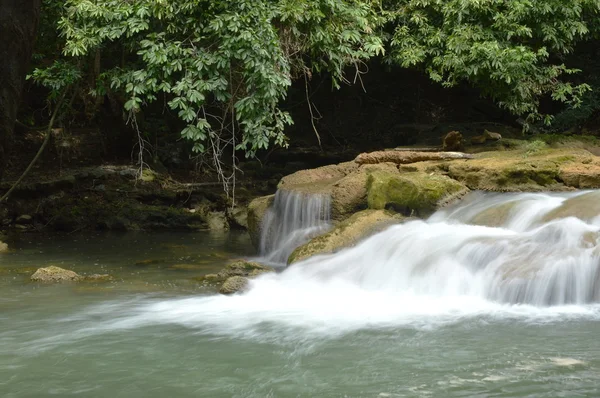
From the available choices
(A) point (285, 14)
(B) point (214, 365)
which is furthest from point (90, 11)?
(B) point (214, 365)

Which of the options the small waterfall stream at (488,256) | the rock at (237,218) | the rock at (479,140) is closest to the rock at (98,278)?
the small waterfall stream at (488,256)

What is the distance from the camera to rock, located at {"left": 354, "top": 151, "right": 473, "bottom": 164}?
12688 mm

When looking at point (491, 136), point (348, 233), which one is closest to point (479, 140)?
point (491, 136)

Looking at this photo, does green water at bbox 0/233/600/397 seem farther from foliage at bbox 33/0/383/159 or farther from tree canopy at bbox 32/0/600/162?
tree canopy at bbox 32/0/600/162

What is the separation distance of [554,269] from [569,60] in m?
9.60

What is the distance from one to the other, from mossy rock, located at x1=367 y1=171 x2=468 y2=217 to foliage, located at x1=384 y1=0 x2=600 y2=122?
11.6ft

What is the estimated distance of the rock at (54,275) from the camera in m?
9.62

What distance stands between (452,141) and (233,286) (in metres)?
6.70

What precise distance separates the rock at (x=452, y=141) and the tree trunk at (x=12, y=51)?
788 centimetres

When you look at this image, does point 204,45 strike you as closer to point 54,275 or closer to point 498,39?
point 54,275

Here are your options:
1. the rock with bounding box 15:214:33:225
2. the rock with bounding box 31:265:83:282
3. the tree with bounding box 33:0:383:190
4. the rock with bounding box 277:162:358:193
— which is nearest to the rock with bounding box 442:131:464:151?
the rock with bounding box 277:162:358:193

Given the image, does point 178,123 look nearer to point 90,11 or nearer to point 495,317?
point 90,11

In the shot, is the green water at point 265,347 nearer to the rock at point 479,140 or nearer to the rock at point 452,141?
the rock at point 452,141

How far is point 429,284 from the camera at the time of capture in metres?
8.66
